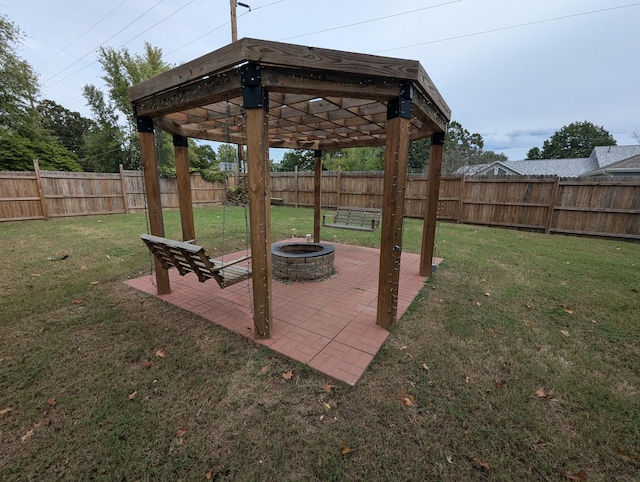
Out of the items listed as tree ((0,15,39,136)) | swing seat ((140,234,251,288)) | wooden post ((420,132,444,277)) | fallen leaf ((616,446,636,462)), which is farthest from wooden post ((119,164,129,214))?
fallen leaf ((616,446,636,462))

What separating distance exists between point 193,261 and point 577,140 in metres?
48.1

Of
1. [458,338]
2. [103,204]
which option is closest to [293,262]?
[458,338]

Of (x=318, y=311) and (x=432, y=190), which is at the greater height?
(x=432, y=190)

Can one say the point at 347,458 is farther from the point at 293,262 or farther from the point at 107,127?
the point at 107,127

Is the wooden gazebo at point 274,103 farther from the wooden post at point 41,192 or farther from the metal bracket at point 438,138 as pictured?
the wooden post at point 41,192

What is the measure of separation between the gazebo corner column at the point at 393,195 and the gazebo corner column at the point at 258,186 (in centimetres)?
112

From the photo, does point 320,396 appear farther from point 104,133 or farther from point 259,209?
point 104,133

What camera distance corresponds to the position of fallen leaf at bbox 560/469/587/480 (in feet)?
4.71

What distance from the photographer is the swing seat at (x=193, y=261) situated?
2.50m

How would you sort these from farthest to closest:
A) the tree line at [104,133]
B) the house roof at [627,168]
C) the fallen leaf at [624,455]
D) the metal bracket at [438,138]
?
the tree line at [104,133]
the house roof at [627,168]
the metal bracket at [438,138]
the fallen leaf at [624,455]

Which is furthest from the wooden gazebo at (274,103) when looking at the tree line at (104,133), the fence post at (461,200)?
the fence post at (461,200)

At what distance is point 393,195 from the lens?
2.52m

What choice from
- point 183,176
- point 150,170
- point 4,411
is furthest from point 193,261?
point 183,176

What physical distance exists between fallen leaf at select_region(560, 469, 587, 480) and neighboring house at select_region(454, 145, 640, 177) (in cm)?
1475
